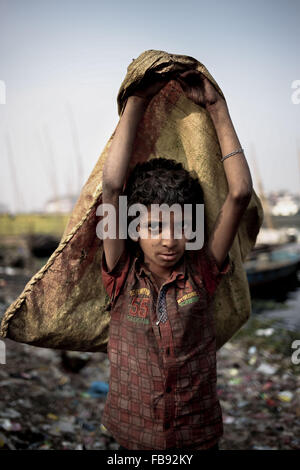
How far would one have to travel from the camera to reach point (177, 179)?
4.59ft

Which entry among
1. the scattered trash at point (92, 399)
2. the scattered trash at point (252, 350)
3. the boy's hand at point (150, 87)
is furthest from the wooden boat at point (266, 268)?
the boy's hand at point (150, 87)

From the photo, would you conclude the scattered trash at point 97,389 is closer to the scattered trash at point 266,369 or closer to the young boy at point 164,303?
the scattered trash at point 266,369

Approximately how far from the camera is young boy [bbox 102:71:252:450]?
1.30m

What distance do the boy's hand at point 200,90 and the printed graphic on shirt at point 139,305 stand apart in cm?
77

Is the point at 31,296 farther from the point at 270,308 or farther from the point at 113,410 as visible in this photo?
the point at 270,308

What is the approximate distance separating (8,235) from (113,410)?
54.1 feet

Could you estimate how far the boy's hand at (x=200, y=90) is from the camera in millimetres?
1321

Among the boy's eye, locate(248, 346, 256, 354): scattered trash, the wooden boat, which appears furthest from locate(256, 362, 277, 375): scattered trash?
the wooden boat

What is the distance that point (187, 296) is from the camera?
1.36 meters

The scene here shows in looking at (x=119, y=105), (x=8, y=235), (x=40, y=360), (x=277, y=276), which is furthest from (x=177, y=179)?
(x=8, y=235)

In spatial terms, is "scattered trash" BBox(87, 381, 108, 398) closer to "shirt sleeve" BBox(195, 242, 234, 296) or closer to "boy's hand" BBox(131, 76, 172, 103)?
"shirt sleeve" BBox(195, 242, 234, 296)

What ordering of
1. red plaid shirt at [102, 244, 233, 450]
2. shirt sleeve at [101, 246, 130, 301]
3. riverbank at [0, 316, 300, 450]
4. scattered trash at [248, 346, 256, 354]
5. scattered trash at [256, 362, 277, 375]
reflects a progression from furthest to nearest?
scattered trash at [248, 346, 256, 354] → scattered trash at [256, 362, 277, 375] → riverbank at [0, 316, 300, 450] → shirt sleeve at [101, 246, 130, 301] → red plaid shirt at [102, 244, 233, 450]

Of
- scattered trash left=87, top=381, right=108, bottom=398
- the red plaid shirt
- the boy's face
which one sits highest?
the boy's face

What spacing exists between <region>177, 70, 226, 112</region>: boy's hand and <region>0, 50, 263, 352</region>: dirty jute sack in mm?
37
